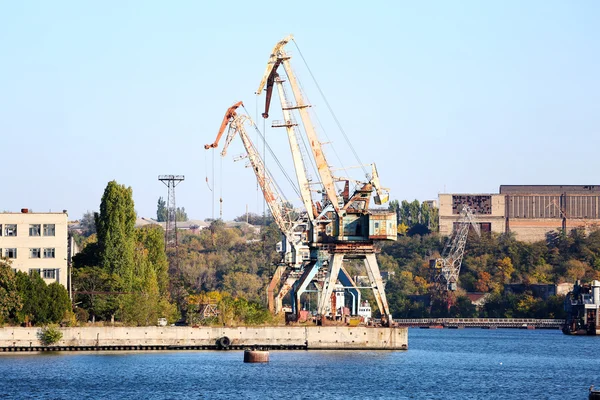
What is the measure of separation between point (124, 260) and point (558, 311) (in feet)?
293

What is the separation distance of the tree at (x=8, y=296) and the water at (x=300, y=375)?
515cm

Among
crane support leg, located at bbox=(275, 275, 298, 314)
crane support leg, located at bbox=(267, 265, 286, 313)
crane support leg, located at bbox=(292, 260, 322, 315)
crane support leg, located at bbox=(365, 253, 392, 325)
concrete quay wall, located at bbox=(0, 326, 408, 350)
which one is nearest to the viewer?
concrete quay wall, located at bbox=(0, 326, 408, 350)

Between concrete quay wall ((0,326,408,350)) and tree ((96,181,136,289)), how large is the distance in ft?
46.3

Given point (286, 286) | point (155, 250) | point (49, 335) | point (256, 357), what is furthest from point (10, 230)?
point (286, 286)

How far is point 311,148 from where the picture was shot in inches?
4336

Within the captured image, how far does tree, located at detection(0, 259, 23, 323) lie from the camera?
3895 inches

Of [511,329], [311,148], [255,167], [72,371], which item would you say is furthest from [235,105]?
[511,329]

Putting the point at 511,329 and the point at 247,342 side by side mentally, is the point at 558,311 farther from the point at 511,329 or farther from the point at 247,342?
the point at 247,342

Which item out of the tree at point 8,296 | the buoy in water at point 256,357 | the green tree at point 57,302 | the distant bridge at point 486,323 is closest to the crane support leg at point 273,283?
the green tree at point 57,302

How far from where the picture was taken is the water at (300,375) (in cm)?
7362

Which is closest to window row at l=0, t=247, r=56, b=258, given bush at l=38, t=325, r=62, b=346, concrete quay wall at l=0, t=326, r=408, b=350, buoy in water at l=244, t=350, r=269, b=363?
concrete quay wall at l=0, t=326, r=408, b=350

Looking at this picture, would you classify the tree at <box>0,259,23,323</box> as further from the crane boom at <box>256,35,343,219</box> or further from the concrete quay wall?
the crane boom at <box>256,35,343,219</box>

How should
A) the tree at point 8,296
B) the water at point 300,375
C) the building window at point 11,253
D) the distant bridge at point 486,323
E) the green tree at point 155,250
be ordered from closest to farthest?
1. the water at point 300,375
2. the tree at point 8,296
3. the building window at point 11,253
4. the green tree at point 155,250
5. the distant bridge at point 486,323

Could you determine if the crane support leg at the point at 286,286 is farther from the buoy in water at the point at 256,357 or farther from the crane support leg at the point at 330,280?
the buoy in water at the point at 256,357
